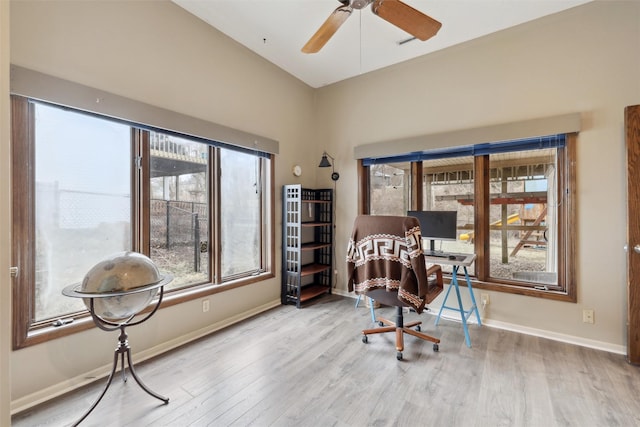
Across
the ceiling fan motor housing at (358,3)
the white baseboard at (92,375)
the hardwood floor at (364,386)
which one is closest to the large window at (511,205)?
the hardwood floor at (364,386)

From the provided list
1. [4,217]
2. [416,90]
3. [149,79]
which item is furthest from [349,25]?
[4,217]

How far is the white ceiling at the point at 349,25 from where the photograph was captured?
95.7 inches

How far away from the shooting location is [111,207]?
84.4 inches

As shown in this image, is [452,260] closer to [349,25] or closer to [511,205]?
[511,205]

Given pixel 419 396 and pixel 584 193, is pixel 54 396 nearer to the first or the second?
pixel 419 396

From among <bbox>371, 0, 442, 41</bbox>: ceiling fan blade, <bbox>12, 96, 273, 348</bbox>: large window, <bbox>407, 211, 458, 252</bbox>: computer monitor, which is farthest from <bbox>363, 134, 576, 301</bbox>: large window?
<bbox>12, 96, 273, 348</bbox>: large window

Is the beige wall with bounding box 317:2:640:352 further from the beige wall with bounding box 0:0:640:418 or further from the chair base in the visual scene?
the chair base

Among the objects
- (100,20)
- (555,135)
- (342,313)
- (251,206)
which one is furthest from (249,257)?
(555,135)

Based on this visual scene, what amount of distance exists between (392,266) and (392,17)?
1.87m

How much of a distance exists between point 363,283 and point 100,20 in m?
2.87

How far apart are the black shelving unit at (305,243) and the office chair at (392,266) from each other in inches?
45.7

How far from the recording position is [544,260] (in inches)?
110

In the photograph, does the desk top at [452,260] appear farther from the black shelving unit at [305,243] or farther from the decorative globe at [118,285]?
the decorative globe at [118,285]

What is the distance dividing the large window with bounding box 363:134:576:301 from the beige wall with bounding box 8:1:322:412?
206cm
